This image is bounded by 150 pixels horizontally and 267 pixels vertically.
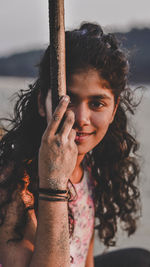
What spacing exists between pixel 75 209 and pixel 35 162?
44 centimetres

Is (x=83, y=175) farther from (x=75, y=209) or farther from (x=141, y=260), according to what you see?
(x=141, y=260)

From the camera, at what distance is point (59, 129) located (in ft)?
4.63

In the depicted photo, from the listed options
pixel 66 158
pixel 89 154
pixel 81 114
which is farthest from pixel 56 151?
pixel 89 154

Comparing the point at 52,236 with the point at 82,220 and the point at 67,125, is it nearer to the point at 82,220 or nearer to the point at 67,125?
the point at 67,125

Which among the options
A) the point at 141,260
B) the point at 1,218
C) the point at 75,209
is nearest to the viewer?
the point at 1,218

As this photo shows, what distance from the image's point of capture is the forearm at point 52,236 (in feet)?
4.82

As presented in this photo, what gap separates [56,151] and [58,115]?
12 centimetres

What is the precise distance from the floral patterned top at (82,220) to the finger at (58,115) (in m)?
0.90

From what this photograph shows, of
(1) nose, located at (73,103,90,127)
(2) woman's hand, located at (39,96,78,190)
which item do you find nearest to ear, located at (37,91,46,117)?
(1) nose, located at (73,103,90,127)

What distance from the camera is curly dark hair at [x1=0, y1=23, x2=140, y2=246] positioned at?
1.85 meters

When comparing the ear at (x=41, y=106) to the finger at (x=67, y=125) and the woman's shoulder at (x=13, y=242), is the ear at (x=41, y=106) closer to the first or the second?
the woman's shoulder at (x=13, y=242)

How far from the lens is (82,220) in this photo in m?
2.29

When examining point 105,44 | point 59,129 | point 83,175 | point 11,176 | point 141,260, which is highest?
point 105,44

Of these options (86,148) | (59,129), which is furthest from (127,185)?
(59,129)
